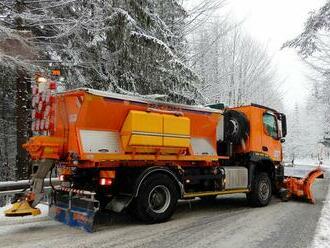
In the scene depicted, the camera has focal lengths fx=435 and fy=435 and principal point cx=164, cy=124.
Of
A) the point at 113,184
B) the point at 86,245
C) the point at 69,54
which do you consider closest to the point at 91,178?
the point at 113,184

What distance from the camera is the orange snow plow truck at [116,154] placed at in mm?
7809

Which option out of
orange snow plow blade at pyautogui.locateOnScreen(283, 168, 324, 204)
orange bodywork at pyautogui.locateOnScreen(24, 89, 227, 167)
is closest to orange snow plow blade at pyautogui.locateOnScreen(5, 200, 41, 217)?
orange bodywork at pyautogui.locateOnScreen(24, 89, 227, 167)

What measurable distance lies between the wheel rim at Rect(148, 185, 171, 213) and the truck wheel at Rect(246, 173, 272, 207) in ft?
11.1

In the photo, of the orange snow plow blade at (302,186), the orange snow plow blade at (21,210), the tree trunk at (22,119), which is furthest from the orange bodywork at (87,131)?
the orange snow plow blade at (302,186)

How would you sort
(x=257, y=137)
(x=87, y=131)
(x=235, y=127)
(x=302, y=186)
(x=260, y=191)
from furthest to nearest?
(x=302, y=186), (x=257, y=137), (x=260, y=191), (x=235, y=127), (x=87, y=131)

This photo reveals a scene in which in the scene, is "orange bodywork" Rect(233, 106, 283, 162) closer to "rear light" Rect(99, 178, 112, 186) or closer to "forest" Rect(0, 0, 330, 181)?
"forest" Rect(0, 0, 330, 181)

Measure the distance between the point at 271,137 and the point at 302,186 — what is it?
178 centimetres

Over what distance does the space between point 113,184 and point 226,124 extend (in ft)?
13.1

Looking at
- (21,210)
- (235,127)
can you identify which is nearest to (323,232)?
(235,127)

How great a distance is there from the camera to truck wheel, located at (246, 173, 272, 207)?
11406 mm

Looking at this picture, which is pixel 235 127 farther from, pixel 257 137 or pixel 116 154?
pixel 116 154

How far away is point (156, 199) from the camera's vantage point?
28.5 ft

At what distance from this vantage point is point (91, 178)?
847 cm

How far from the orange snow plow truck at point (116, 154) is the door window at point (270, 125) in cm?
251
